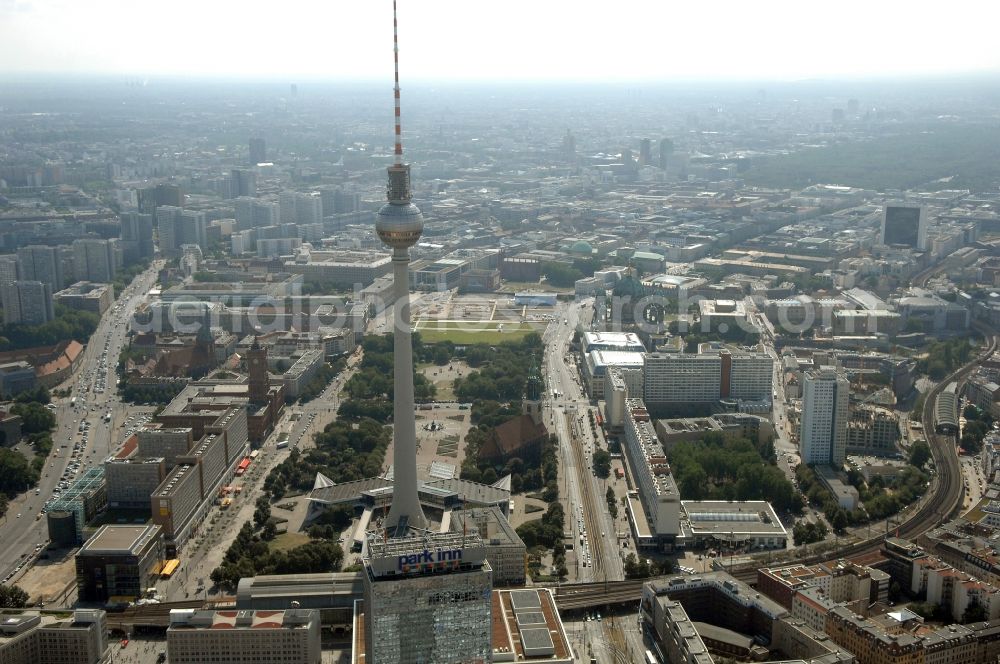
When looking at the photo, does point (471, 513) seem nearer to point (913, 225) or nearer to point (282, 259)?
point (282, 259)

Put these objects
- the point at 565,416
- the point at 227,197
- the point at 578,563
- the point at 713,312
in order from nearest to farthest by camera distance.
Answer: the point at 578,563 → the point at 565,416 → the point at 713,312 → the point at 227,197

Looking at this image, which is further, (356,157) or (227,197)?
(356,157)

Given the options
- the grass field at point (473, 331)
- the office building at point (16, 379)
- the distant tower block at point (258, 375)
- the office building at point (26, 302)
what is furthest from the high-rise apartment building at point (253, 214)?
the distant tower block at point (258, 375)

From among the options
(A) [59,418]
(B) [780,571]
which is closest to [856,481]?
(B) [780,571]

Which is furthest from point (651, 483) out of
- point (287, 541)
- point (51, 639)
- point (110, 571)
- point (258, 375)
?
point (51, 639)

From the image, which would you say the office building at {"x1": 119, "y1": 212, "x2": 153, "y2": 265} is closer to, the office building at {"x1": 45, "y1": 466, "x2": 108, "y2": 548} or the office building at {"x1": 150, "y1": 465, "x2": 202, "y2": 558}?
the office building at {"x1": 45, "y1": 466, "x2": 108, "y2": 548}

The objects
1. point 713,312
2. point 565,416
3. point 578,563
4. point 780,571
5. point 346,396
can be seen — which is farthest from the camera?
point 713,312
